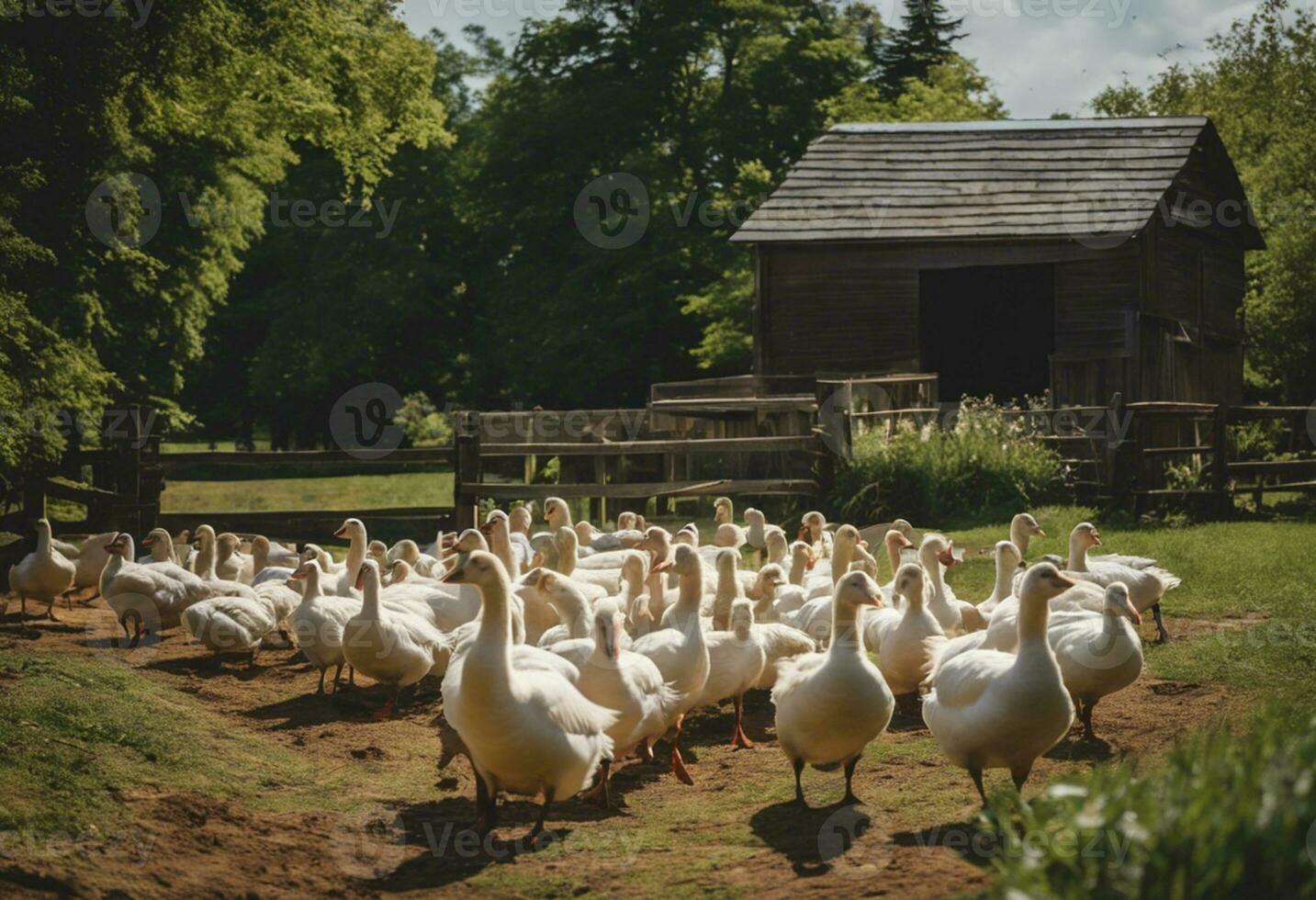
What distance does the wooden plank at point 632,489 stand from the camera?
55.5 ft

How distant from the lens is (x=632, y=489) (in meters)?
17.1

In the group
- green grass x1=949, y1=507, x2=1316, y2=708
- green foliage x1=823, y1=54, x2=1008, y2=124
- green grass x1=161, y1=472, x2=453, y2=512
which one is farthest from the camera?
green foliage x1=823, y1=54, x2=1008, y2=124

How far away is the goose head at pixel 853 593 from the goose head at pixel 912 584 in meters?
1.18

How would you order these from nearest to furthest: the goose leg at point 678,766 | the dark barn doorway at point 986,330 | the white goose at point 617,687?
the white goose at point 617,687 → the goose leg at point 678,766 → the dark barn doorway at point 986,330

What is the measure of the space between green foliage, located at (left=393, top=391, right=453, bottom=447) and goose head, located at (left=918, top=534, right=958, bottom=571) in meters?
31.7

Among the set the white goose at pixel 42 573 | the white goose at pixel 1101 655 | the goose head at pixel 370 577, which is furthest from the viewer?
the white goose at pixel 42 573

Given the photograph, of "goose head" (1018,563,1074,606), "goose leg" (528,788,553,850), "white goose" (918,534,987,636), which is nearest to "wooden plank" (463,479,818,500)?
"white goose" (918,534,987,636)

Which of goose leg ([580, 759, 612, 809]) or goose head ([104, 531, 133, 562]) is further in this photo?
goose head ([104, 531, 133, 562])

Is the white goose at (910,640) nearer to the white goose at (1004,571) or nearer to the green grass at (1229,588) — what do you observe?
the white goose at (1004,571)

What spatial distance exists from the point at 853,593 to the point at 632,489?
981cm

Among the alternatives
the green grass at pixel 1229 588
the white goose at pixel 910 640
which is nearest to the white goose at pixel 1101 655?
the white goose at pixel 910 640

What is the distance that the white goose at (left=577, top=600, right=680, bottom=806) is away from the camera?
748cm

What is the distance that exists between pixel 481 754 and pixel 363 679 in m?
4.72

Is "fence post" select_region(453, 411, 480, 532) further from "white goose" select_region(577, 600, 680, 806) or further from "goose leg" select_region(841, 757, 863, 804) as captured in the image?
"goose leg" select_region(841, 757, 863, 804)
